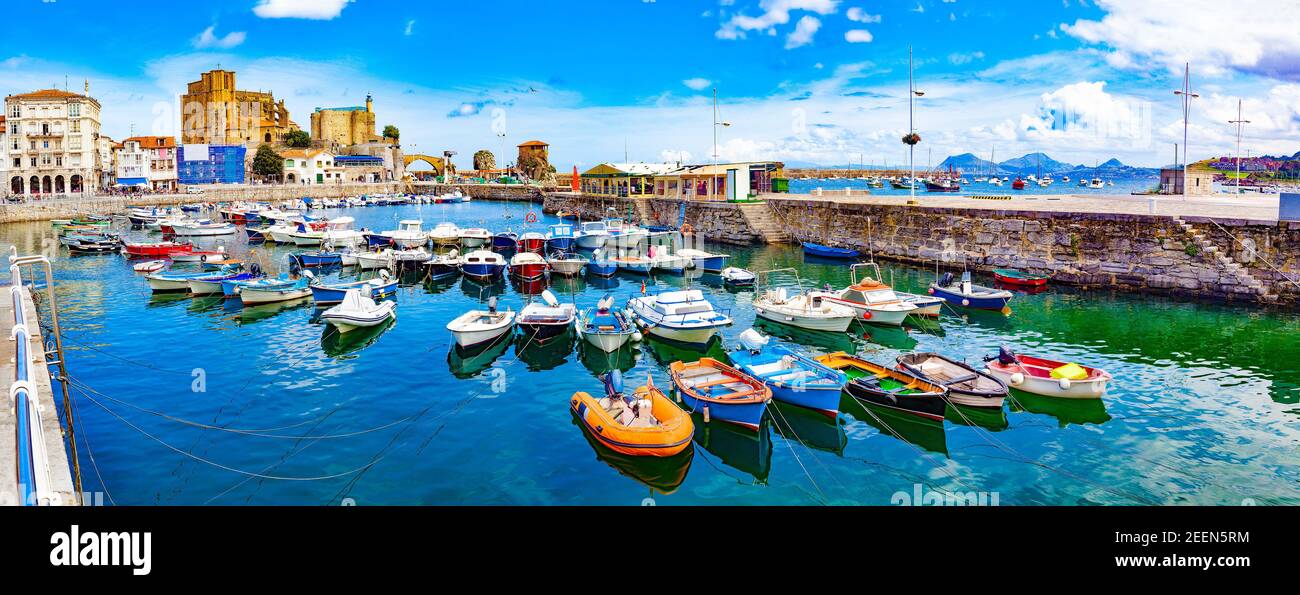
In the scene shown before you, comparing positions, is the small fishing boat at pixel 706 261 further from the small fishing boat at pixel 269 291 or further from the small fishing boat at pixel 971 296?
the small fishing boat at pixel 269 291

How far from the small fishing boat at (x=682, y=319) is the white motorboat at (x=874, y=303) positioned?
16.1 ft

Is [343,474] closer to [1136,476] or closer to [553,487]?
[553,487]

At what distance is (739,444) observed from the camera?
1545 centimetres

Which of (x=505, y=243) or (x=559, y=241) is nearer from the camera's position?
(x=559, y=241)

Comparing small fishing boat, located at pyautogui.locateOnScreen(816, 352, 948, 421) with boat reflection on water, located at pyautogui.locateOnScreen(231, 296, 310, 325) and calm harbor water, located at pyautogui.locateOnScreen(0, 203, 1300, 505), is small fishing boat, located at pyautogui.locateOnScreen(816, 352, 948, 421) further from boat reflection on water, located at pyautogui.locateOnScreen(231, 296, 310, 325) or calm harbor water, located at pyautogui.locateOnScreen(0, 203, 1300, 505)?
boat reflection on water, located at pyautogui.locateOnScreen(231, 296, 310, 325)

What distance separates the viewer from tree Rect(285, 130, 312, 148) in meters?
151

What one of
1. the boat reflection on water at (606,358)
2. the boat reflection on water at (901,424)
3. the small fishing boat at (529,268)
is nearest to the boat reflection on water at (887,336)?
the boat reflection on water at (901,424)

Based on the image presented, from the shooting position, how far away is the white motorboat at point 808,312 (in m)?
24.8

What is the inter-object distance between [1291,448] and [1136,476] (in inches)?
155

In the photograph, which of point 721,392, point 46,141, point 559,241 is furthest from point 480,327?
point 46,141

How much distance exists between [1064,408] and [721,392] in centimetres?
779

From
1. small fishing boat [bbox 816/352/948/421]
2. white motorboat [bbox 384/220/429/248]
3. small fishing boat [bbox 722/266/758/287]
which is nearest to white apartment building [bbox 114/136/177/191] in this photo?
white motorboat [bbox 384/220/429/248]

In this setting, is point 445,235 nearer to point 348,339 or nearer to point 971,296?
point 348,339
